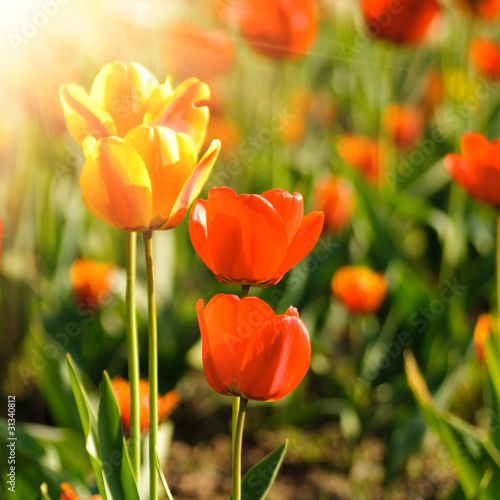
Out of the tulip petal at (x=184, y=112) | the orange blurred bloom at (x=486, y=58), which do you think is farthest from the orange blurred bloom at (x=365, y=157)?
the tulip petal at (x=184, y=112)

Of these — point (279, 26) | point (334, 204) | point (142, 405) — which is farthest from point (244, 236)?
point (279, 26)

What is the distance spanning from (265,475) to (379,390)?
847 millimetres

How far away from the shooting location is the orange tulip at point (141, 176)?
0.48 metres

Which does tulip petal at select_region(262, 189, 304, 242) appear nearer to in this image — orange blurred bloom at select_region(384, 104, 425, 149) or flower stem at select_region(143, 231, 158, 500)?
flower stem at select_region(143, 231, 158, 500)

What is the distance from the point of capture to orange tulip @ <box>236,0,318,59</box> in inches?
56.1

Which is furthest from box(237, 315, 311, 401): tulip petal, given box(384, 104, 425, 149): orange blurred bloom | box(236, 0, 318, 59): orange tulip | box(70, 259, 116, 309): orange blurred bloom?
box(384, 104, 425, 149): orange blurred bloom

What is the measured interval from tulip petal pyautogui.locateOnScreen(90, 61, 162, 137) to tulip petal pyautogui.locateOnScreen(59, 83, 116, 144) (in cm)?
2

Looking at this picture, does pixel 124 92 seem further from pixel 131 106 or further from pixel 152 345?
pixel 152 345

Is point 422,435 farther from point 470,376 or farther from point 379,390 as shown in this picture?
point 470,376

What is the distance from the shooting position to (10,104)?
1.57m

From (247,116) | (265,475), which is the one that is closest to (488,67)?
(247,116)

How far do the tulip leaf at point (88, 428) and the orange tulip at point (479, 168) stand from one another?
622 mm

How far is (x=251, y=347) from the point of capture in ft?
1.55

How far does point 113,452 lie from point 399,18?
1223 millimetres
